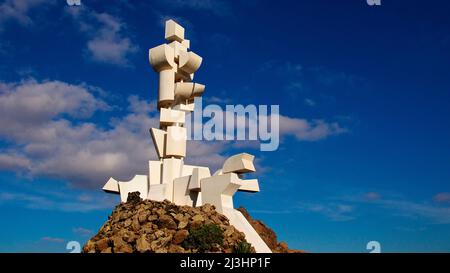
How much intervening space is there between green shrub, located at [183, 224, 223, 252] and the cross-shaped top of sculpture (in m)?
9.01

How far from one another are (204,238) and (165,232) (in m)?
2.19

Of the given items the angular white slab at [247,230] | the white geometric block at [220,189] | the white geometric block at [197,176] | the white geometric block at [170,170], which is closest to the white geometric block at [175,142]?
the white geometric block at [170,170]

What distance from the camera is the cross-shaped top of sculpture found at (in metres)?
32.2

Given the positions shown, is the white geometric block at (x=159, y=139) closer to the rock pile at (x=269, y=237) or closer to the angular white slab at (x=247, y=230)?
the angular white slab at (x=247, y=230)

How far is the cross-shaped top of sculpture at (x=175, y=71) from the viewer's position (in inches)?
1270

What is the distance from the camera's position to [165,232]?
88.1ft

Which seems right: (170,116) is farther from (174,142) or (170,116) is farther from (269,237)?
(269,237)

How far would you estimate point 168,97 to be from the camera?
105ft

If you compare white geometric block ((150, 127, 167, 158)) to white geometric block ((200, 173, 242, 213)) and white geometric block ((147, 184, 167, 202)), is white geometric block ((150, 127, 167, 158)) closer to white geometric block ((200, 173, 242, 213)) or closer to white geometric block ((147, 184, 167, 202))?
white geometric block ((147, 184, 167, 202))
